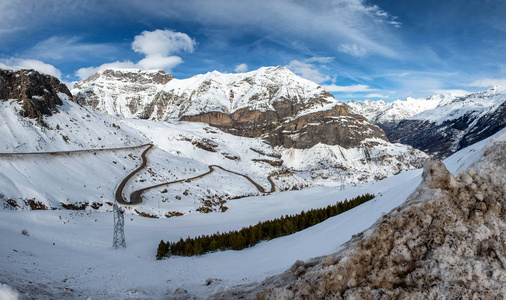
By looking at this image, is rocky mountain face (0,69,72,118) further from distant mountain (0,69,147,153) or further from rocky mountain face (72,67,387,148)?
rocky mountain face (72,67,387,148)

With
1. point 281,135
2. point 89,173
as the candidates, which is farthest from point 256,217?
point 281,135

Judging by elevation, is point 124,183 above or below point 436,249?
below

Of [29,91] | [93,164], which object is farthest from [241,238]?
[29,91]

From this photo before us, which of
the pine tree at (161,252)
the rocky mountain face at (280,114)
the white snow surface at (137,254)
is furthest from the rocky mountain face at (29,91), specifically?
the rocky mountain face at (280,114)

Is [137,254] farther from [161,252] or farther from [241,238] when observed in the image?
[241,238]

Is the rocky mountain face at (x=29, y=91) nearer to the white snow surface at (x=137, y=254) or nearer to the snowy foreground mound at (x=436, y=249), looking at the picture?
the white snow surface at (x=137, y=254)

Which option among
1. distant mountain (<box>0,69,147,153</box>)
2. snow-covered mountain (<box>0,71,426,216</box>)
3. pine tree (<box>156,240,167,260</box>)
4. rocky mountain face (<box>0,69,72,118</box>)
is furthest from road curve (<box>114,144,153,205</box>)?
pine tree (<box>156,240,167,260</box>)
